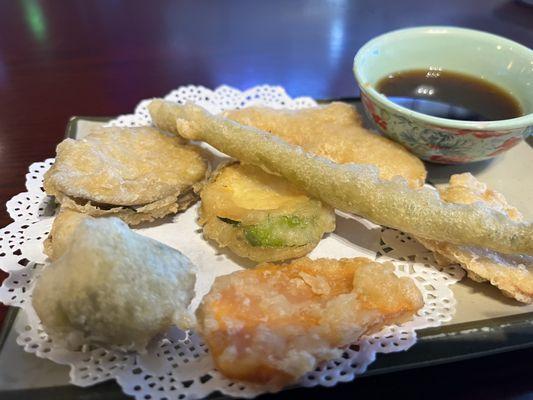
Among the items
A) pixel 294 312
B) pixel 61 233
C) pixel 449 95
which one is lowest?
pixel 294 312

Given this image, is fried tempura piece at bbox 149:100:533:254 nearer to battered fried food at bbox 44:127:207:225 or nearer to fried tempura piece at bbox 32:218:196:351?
battered fried food at bbox 44:127:207:225

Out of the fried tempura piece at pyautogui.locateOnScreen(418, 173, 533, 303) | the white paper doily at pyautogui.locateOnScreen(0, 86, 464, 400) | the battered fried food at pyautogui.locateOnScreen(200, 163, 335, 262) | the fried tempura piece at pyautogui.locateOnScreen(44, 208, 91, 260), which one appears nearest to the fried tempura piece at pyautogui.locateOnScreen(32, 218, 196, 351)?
the white paper doily at pyautogui.locateOnScreen(0, 86, 464, 400)

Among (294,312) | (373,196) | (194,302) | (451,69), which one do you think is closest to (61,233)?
(194,302)

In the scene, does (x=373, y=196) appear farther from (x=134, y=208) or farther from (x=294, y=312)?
(x=134, y=208)

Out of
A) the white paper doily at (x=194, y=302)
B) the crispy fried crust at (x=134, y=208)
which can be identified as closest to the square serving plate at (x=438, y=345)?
the white paper doily at (x=194, y=302)

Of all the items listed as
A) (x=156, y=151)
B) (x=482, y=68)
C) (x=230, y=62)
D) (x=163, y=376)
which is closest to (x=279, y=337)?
(x=163, y=376)
